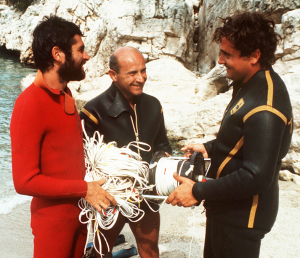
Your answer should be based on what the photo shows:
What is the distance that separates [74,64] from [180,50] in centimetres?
1231

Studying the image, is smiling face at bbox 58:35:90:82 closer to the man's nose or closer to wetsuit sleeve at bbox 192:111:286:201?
the man's nose

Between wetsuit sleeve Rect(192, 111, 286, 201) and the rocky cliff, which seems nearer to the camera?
wetsuit sleeve Rect(192, 111, 286, 201)

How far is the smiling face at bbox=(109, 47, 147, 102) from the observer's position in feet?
8.46

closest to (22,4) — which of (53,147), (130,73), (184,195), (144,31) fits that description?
(144,31)

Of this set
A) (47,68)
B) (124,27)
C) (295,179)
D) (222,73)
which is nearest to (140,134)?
(47,68)

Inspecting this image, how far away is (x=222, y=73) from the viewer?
8.55m

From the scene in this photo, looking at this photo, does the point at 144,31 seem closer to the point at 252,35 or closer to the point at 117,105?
the point at 117,105

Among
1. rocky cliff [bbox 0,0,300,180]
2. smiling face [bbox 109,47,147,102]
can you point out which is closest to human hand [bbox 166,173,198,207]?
smiling face [bbox 109,47,147,102]

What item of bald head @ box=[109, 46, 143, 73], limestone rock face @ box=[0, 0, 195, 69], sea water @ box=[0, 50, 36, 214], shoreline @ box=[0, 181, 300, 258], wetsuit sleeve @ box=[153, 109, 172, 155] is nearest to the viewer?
bald head @ box=[109, 46, 143, 73]

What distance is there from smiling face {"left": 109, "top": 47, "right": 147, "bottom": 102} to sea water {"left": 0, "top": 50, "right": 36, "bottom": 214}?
13.8ft

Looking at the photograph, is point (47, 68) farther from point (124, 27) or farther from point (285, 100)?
point (124, 27)

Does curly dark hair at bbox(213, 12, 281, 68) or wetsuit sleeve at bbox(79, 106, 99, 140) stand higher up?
curly dark hair at bbox(213, 12, 281, 68)

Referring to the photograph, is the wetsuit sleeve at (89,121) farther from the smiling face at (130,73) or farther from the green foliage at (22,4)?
the green foliage at (22,4)

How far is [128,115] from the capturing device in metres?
2.58
